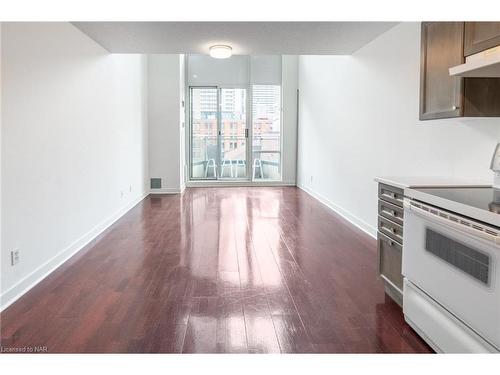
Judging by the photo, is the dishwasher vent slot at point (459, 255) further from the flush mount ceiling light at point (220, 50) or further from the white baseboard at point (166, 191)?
the white baseboard at point (166, 191)

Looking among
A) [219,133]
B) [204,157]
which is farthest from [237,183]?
[219,133]

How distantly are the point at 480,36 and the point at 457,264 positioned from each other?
1.31m

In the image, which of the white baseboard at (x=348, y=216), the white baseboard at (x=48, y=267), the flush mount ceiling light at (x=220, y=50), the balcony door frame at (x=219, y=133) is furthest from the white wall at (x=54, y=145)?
the balcony door frame at (x=219, y=133)

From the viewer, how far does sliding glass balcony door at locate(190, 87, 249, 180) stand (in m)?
10.4

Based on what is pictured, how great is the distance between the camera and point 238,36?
497 cm

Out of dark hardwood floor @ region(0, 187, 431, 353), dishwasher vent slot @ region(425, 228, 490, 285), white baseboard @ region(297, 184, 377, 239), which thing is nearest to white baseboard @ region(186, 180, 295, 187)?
white baseboard @ region(297, 184, 377, 239)

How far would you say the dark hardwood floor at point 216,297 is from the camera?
243 centimetres

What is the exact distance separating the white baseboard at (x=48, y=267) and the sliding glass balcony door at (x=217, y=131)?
479cm

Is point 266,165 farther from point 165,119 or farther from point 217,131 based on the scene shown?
point 165,119

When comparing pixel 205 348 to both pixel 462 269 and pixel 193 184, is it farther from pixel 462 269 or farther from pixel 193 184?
pixel 193 184

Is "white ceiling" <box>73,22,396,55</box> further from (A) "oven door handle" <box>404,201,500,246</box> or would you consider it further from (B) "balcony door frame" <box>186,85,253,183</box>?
(B) "balcony door frame" <box>186,85,253,183</box>

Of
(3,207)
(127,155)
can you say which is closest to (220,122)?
(127,155)

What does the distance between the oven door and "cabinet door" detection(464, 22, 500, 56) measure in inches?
37.0

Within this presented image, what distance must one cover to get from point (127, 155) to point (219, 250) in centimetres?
316
